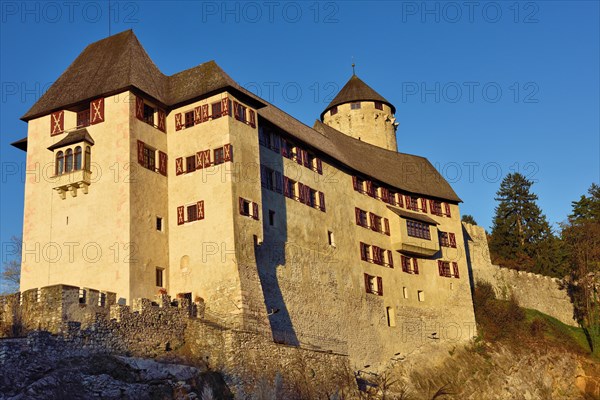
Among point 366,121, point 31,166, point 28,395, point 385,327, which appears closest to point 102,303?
point 28,395

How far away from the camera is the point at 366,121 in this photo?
72125 mm

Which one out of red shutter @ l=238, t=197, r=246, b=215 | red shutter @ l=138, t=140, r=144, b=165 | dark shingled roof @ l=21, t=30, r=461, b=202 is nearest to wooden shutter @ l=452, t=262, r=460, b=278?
dark shingled roof @ l=21, t=30, r=461, b=202

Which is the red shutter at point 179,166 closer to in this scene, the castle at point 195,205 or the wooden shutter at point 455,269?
the castle at point 195,205

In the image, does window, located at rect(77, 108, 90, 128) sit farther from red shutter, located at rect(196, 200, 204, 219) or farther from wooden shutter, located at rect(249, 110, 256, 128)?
wooden shutter, located at rect(249, 110, 256, 128)

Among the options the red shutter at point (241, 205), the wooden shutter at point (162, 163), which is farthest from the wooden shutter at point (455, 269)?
the wooden shutter at point (162, 163)

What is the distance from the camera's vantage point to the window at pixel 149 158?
42.3 metres

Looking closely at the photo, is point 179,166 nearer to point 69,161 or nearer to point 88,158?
point 88,158

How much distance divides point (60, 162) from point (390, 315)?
24.7 m

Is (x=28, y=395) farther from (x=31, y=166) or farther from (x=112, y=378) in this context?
(x=31, y=166)

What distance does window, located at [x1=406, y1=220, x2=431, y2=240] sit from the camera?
58344mm

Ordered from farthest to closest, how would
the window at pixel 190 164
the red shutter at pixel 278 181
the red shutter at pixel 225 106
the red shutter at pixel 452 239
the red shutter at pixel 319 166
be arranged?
the red shutter at pixel 452 239, the red shutter at pixel 319 166, the red shutter at pixel 278 181, the window at pixel 190 164, the red shutter at pixel 225 106

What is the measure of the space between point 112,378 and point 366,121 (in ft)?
149

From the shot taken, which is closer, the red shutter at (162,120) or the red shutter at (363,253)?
the red shutter at (162,120)

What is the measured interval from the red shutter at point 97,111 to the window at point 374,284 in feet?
68.1
